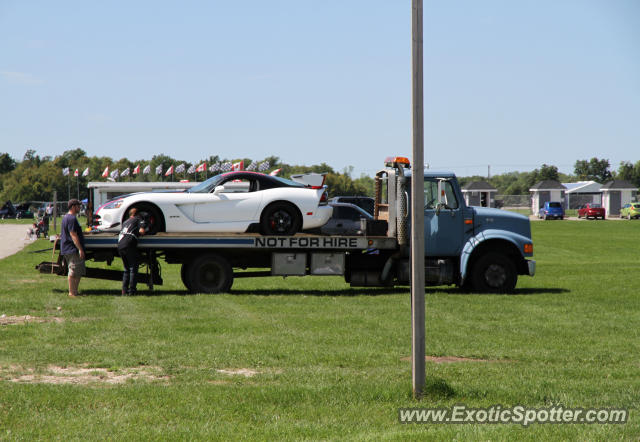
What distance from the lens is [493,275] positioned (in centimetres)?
1638

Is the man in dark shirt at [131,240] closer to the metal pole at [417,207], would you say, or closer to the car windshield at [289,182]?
the car windshield at [289,182]

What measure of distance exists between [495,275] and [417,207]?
10.0 meters

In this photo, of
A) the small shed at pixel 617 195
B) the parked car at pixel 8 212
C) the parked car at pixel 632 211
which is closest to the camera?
the parked car at pixel 632 211

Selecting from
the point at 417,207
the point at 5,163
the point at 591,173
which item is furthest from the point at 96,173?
the point at 417,207

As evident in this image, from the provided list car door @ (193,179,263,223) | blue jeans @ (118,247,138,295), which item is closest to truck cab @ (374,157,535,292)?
car door @ (193,179,263,223)

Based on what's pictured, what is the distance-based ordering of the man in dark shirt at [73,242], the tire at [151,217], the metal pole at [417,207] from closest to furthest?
the metal pole at [417,207] → the man in dark shirt at [73,242] → the tire at [151,217]

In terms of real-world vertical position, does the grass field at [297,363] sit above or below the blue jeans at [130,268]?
below

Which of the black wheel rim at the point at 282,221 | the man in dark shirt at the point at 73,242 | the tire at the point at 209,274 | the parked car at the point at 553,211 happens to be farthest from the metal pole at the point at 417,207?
the parked car at the point at 553,211

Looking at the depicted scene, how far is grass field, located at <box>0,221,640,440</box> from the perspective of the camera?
20.6 ft

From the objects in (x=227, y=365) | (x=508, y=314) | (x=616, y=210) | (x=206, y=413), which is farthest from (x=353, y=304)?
(x=616, y=210)

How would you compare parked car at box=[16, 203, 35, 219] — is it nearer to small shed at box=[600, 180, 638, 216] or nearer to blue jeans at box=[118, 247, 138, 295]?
small shed at box=[600, 180, 638, 216]

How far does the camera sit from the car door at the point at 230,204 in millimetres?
16078

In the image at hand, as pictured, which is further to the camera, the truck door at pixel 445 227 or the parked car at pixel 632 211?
the parked car at pixel 632 211

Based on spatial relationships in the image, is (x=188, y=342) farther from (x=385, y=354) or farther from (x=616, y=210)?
(x=616, y=210)
